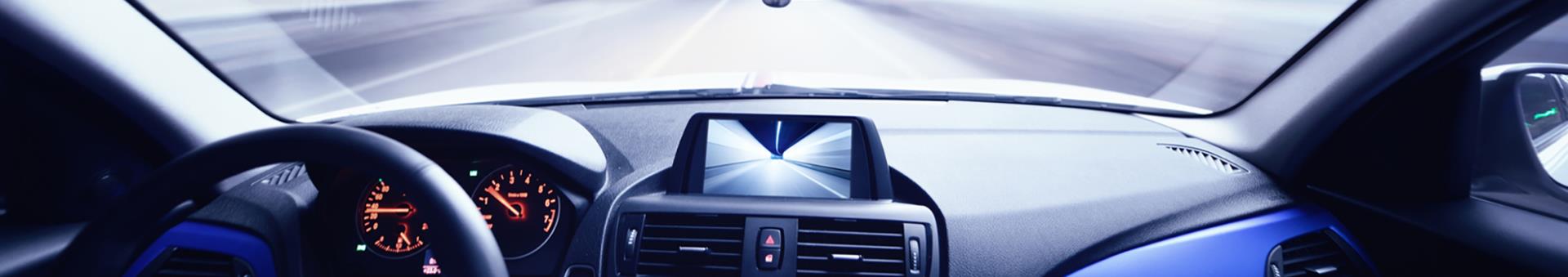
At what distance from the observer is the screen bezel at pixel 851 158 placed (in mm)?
3193

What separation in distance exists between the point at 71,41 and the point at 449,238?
165 centimetres

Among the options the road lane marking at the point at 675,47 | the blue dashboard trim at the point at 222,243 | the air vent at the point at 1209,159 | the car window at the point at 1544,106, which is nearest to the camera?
the blue dashboard trim at the point at 222,243

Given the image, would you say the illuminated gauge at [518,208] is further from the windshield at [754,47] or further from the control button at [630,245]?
the windshield at [754,47]

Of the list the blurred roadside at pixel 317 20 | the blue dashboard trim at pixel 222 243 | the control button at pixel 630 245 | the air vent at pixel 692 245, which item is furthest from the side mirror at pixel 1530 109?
the blurred roadside at pixel 317 20

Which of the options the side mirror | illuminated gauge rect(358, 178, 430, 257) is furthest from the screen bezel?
the side mirror

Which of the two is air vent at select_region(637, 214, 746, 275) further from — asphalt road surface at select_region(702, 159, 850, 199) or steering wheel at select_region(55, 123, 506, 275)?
steering wheel at select_region(55, 123, 506, 275)

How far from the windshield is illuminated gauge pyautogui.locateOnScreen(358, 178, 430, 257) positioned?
67 cm

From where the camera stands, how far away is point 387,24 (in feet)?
34.8

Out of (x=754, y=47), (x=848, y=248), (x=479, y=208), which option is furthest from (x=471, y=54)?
(x=848, y=248)

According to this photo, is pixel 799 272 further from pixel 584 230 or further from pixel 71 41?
pixel 71 41

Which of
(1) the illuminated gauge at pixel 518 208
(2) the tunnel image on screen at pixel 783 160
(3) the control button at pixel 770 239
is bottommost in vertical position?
(3) the control button at pixel 770 239

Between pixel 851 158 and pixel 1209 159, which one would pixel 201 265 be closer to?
pixel 851 158

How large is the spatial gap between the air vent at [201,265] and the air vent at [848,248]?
1642 millimetres

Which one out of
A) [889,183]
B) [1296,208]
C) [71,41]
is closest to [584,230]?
[889,183]
